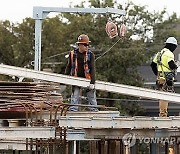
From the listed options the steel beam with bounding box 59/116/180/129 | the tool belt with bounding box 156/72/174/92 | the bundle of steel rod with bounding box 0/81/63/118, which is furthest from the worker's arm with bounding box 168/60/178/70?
the steel beam with bounding box 59/116/180/129

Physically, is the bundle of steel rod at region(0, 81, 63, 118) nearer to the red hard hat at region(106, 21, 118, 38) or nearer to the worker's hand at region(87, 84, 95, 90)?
the worker's hand at region(87, 84, 95, 90)

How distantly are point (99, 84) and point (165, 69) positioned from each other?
5.79 ft

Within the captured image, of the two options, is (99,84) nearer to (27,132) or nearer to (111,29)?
(27,132)

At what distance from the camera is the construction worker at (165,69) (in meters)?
14.1

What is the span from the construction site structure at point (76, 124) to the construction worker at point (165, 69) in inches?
29.0

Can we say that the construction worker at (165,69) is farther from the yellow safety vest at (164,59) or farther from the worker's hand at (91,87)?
the worker's hand at (91,87)

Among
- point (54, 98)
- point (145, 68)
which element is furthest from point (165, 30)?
point (54, 98)

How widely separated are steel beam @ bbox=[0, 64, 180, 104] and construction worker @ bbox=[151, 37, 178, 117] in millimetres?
1469

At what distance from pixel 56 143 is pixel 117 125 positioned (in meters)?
1.76

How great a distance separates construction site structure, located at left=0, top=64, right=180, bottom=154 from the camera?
38.4ft

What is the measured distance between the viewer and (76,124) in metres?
11.6

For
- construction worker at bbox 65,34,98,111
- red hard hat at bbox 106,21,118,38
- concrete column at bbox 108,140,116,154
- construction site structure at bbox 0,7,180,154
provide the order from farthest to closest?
red hard hat at bbox 106,21,118,38 → concrete column at bbox 108,140,116,154 → construction worker at bbox 65,34,98,111 → construction site structure at bbox 0,7,180,154

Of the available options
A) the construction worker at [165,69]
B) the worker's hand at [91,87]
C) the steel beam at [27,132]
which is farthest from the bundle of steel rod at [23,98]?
the construction worker at [165,69]

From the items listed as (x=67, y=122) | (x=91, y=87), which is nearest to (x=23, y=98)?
(x=91, y=87)
